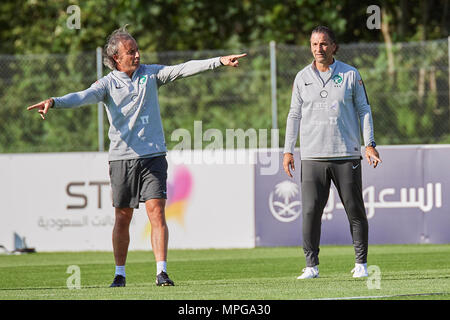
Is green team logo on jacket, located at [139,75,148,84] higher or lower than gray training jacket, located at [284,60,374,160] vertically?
higher

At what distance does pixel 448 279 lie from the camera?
25.7 ft

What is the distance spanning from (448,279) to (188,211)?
5834mm

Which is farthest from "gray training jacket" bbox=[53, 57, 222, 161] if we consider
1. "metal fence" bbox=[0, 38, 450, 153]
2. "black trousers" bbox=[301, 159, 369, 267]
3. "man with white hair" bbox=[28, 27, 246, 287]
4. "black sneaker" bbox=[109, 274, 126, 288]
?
"metal fence" bbox=[0, 38, 450, 153]

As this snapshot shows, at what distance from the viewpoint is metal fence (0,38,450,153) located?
14.9 meters

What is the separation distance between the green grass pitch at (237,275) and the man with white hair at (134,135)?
17.1 inches

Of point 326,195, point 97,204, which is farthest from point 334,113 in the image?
point 97,204

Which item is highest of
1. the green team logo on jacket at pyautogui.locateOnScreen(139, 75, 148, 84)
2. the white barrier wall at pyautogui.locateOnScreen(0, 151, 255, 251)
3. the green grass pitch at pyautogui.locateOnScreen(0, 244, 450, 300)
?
the green team logo on jacket at pyautogui.locateOnScreen(139, 75, 148, 84)

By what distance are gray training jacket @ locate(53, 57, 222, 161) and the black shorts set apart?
6 cm

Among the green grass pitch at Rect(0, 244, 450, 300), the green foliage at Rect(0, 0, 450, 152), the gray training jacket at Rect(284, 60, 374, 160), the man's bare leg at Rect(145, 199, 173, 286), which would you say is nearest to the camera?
the green grass pitch at Rect(0, 244, 450, 300)

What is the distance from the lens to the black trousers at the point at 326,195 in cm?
828

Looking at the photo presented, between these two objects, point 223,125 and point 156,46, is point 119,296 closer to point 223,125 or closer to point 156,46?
point 223,125

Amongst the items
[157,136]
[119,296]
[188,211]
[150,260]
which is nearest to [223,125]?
[188,211]

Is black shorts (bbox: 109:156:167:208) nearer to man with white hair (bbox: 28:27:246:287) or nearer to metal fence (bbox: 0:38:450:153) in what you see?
man with white hair (bbox: 28:27:246:287)
